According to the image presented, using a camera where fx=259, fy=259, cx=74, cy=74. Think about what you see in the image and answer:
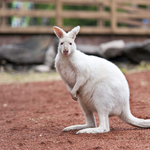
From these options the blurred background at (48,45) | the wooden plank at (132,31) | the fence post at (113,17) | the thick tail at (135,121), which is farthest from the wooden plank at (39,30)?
the thick tail at (135,121)

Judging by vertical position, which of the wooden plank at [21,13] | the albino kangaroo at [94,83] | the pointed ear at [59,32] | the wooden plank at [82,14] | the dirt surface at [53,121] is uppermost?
the wooden plank at [21,13]

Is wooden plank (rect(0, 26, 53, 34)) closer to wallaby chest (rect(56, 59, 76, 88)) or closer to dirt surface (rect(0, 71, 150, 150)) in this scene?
dirt surface (rect(0, 71, 150, 150))


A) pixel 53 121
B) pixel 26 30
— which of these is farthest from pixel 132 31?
pixel 53 121

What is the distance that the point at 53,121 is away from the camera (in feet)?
11.7

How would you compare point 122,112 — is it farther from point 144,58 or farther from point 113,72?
point 144,58

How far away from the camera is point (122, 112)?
294 centimetres

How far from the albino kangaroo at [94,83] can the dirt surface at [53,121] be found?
0.18 meters

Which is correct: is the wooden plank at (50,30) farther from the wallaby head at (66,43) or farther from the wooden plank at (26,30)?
the wallaby head at (66,43)

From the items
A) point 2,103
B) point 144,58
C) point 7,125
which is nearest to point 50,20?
point 144,58

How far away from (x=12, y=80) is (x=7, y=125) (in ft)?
13.6

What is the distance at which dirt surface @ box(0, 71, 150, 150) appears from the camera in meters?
2.49

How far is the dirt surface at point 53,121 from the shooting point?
249 centimetres

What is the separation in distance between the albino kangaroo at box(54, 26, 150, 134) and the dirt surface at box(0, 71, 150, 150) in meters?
0.18

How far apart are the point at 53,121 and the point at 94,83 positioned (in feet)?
3.30
